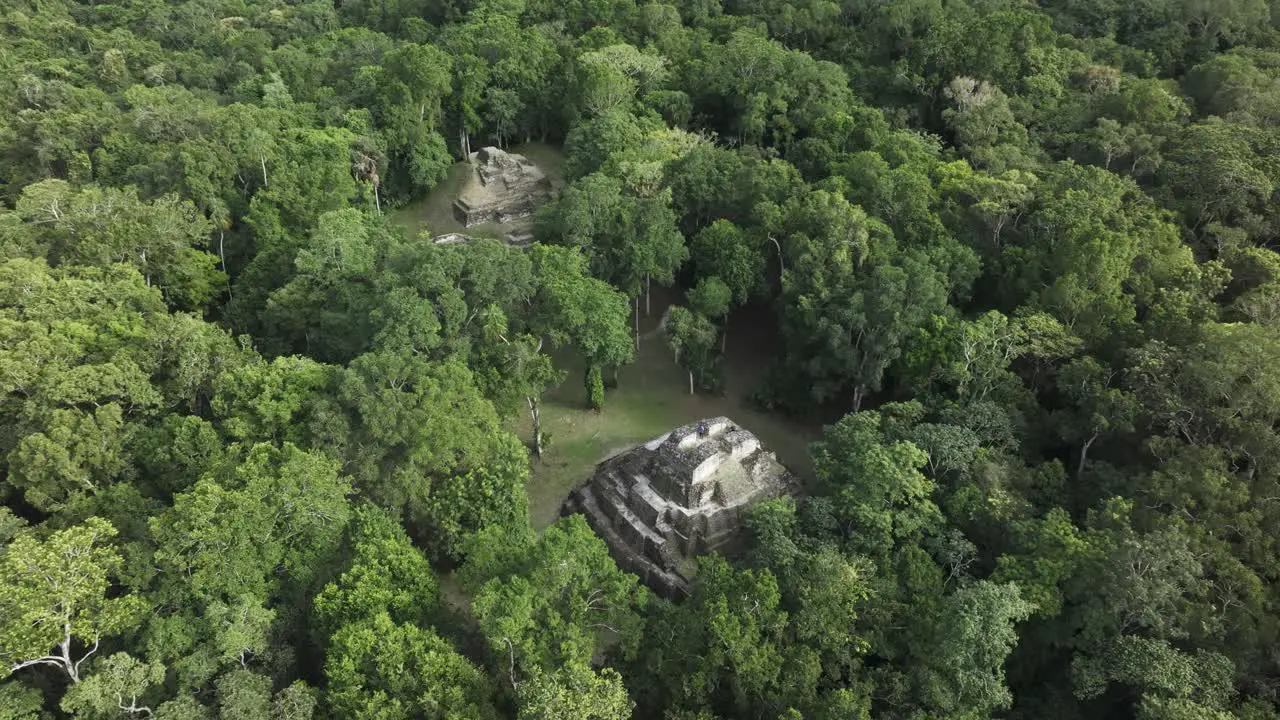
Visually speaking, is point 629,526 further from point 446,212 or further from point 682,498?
point 446,212

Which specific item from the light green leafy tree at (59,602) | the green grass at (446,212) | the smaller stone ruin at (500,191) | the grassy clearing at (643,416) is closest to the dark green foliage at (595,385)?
the grassy clearing at (643,416)

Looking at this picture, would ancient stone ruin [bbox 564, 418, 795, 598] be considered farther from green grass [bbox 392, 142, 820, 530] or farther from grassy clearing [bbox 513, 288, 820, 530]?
green grass [bbox 392, 142, 820, 530]

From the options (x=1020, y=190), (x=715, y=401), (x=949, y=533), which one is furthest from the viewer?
(x=715, y=401)

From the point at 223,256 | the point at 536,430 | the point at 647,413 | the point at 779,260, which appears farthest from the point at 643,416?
the point at 223,256

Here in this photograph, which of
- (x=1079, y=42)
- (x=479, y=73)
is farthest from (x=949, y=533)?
(x=479, y=73)

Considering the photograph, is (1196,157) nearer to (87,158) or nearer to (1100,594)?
(1100,594)

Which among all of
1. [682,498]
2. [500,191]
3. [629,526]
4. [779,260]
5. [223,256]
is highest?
[779,260]

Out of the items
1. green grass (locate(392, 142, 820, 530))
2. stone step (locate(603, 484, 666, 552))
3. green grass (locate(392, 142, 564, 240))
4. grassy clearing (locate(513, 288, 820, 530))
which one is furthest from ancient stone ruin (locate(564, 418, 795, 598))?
green grass (locate(392, 142, 564, 240))
